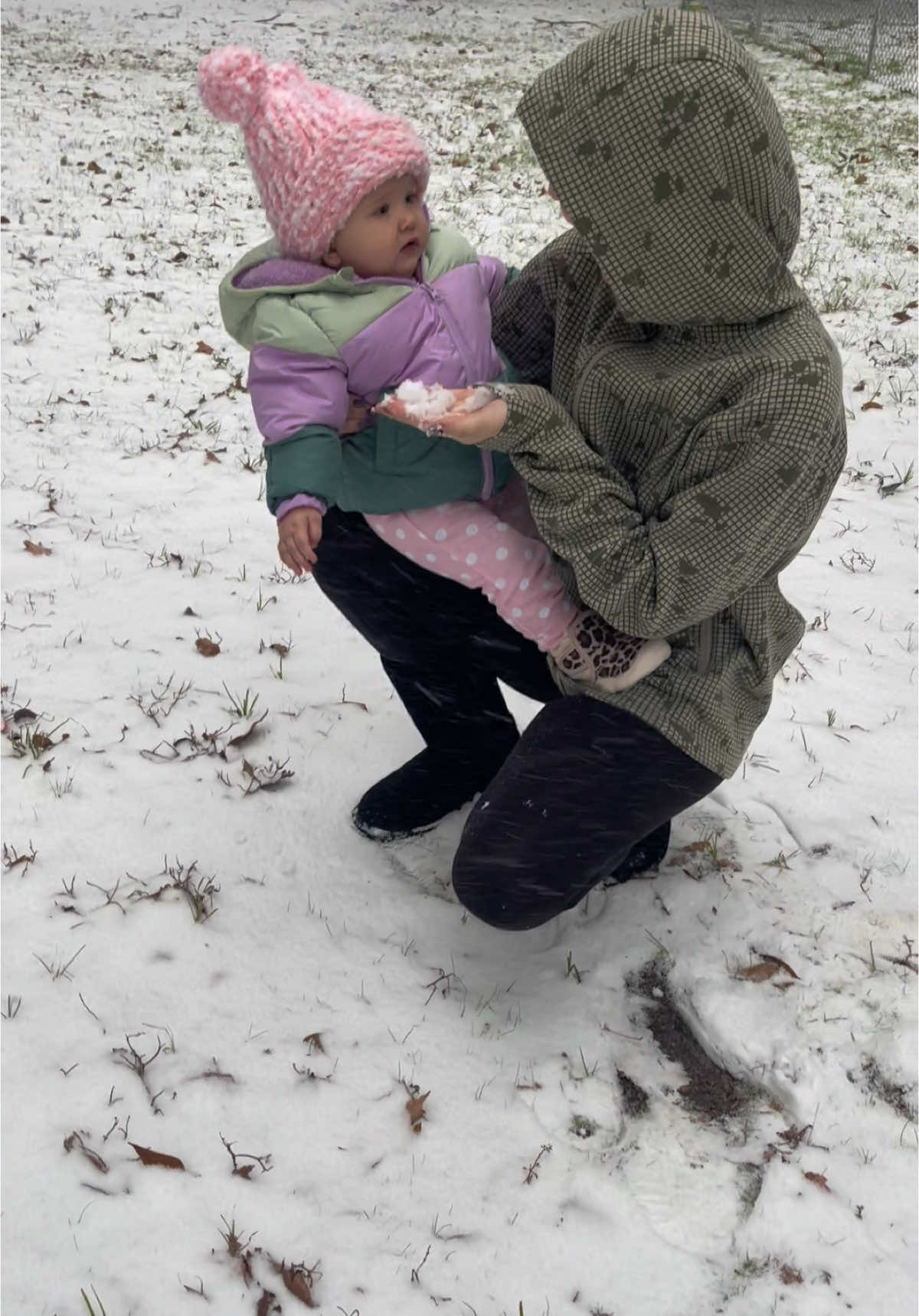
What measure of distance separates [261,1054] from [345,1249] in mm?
472

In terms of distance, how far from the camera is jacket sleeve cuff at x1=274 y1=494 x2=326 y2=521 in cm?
216

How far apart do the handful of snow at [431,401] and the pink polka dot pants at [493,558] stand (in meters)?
0.42

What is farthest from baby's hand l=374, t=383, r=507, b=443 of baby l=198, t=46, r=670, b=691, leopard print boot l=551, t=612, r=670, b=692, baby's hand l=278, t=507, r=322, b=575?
leopard print boot l=551, t=612, r=670, b=692

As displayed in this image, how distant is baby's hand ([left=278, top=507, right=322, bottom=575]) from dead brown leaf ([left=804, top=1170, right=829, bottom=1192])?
1.61 meters

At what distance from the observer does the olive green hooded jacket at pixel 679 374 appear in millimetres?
1790

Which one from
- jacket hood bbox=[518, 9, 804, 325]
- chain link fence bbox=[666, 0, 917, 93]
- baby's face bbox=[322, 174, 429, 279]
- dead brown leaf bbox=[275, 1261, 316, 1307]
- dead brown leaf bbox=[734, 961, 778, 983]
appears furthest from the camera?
chain link fence bbox=[666, 0, 917, 93]

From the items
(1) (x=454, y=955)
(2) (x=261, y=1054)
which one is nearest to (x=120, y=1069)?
(2) (x=261, y=1054)

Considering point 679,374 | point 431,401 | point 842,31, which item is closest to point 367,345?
point 431,401

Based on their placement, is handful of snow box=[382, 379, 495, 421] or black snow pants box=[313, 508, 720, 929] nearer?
handful of snow box=[382, 379, 495, 421]

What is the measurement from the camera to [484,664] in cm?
274

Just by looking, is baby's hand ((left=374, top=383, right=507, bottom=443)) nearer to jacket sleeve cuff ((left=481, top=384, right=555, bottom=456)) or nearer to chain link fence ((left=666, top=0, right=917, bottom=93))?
jacket sleeve cuff ((left=481, top=384, right=555, bottom=456))

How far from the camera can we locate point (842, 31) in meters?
19.4

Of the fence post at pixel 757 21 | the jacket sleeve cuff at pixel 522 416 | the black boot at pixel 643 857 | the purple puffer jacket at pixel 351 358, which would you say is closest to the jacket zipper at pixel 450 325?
the purple puffer jacket at pixel 351 358

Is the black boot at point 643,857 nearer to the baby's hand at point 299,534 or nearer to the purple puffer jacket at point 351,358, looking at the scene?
the purple puffer jacket at point 351,358
